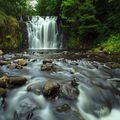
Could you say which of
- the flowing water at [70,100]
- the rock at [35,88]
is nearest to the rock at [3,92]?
the flowing water at [70,100]

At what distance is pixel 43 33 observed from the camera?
79.8 feet

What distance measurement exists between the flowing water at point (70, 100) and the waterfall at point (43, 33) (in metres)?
13.6

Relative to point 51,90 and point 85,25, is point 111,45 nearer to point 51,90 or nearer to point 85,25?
point 85,25

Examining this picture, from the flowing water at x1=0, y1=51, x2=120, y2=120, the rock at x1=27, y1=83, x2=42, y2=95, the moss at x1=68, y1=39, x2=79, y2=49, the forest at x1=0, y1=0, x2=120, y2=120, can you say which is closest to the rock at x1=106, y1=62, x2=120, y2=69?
the forest at x1=0, y1=0, x2=120, y2=120

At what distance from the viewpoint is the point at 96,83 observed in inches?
352

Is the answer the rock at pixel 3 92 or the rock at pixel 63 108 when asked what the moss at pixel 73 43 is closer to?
the rock at pixel 3 92

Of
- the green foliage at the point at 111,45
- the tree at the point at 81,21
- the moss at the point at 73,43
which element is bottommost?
the moss at the point at 73,43

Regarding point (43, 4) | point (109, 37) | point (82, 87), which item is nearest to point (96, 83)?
point (82, 87)

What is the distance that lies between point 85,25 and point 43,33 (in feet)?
16.5

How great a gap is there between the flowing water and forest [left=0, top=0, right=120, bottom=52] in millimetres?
9042

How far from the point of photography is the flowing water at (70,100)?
6504 mm

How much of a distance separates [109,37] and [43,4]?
16.4 meters

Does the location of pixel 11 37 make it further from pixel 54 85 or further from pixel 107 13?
pixel 54 85

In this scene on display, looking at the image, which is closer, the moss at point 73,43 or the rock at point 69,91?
the rock at point 69,91
